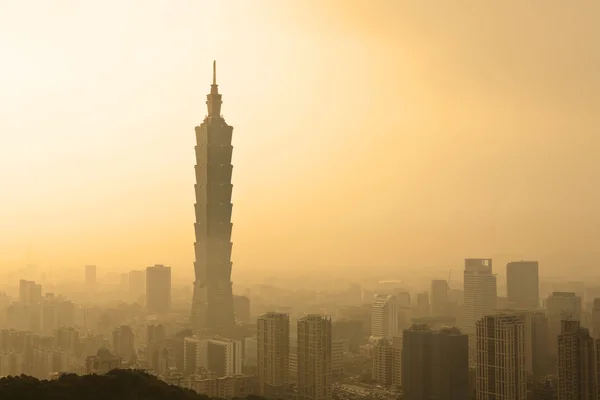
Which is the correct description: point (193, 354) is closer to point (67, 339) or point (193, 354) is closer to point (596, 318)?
point (67, 339)

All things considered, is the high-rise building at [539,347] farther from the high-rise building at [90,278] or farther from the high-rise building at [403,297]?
the high-rise building at [90,278]

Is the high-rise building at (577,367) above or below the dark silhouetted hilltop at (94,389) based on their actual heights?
below

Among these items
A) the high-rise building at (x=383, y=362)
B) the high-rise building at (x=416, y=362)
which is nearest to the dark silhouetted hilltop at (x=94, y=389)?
the high-rise building at (x=416, y=362)

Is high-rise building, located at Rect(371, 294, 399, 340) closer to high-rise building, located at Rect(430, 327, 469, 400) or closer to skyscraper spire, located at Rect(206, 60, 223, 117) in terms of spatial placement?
high-rise building, located at Rect(430, 327, 469, 400)

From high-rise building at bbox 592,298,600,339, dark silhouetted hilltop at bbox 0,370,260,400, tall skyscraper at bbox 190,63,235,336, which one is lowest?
dark silhouetted hilltop at bbox 0,370,260,400

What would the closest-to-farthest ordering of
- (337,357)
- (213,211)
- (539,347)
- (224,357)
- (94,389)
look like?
(94,389), (539,347), (337,357), (224,357), (213,211)

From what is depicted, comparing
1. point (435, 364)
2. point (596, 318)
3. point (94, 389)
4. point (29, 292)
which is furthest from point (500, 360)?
point (29, 292)

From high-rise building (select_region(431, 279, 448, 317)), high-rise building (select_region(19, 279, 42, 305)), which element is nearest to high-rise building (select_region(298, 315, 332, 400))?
high-rise building (select_region(431, 279, 448, 317))
